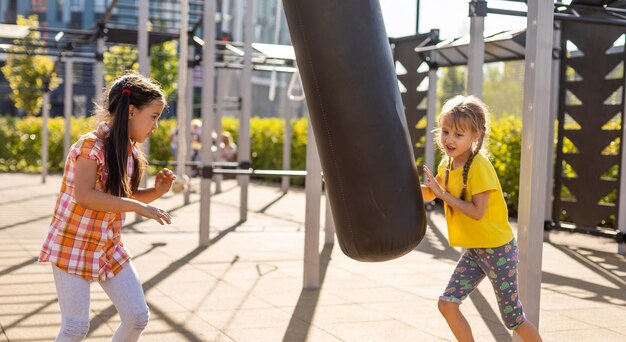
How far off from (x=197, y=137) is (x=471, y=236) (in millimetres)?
17410

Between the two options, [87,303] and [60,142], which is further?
[60,142]

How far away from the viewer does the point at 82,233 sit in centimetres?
357

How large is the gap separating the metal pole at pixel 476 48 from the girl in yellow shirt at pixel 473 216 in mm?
3637

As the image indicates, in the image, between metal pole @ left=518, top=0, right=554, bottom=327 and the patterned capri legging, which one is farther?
metal pole @ left=518, top=0, right=554, bottom=327

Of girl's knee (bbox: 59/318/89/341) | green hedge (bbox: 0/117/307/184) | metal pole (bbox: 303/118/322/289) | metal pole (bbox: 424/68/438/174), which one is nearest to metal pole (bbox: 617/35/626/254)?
metal pole (bbox: 424/68/438/174)

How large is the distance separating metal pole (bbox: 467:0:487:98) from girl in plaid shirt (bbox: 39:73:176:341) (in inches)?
179

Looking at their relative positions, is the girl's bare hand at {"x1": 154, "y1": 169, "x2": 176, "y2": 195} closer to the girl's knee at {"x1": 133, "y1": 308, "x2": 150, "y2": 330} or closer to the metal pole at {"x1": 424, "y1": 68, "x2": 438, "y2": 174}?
the girl's knee at {"x1": 133, "y1": 308, "x2": 150, "y2": 330}

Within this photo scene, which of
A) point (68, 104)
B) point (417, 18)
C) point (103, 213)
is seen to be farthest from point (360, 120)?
point (68, 104)

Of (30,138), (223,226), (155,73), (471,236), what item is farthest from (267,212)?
(155,73)

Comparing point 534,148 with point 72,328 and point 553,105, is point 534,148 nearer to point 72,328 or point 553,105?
point 72,328

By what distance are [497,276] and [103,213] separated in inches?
68.9

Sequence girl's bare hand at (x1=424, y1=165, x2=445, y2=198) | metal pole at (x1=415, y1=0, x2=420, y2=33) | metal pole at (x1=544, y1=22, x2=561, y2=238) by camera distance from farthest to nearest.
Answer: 1. metal pole at (x1=415, y1=0, x2=420, y2=33)
2. metal pole at (x1=544, y1=22, x2=561, y2=238)
3. girl's bare hand at (x1=424, y1=165, x2=445, y2=198)

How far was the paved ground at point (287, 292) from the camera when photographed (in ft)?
18.1

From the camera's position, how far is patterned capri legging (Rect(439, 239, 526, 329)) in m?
4.17
